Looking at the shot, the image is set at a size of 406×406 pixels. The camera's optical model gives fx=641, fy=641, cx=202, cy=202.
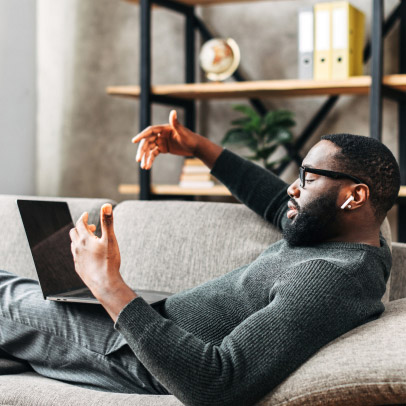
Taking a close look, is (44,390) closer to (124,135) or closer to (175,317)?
(175,317)

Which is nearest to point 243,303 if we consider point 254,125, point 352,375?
point 352,375

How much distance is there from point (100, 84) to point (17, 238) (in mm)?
1426

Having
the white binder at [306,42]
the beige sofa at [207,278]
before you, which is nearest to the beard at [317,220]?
the beige sofa at [207,278]

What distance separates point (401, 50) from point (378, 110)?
1.55 feet

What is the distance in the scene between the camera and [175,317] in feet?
4.25

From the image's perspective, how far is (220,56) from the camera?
266cm

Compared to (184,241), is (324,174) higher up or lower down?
higher up

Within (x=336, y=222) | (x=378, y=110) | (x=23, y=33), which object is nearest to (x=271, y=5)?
(x=378, y=110)

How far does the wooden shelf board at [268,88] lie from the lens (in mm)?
2328

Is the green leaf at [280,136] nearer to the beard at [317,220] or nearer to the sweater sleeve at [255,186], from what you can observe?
the sweater sleeve at [255,186]

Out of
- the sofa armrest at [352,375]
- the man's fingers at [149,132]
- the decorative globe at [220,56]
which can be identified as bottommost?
the sofa armrest at [352,375]

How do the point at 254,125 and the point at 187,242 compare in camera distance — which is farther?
the point at 254,125

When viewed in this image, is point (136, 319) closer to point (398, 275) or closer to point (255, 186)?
point (255, 186)

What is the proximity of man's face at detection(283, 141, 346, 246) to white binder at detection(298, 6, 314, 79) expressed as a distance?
119cm
